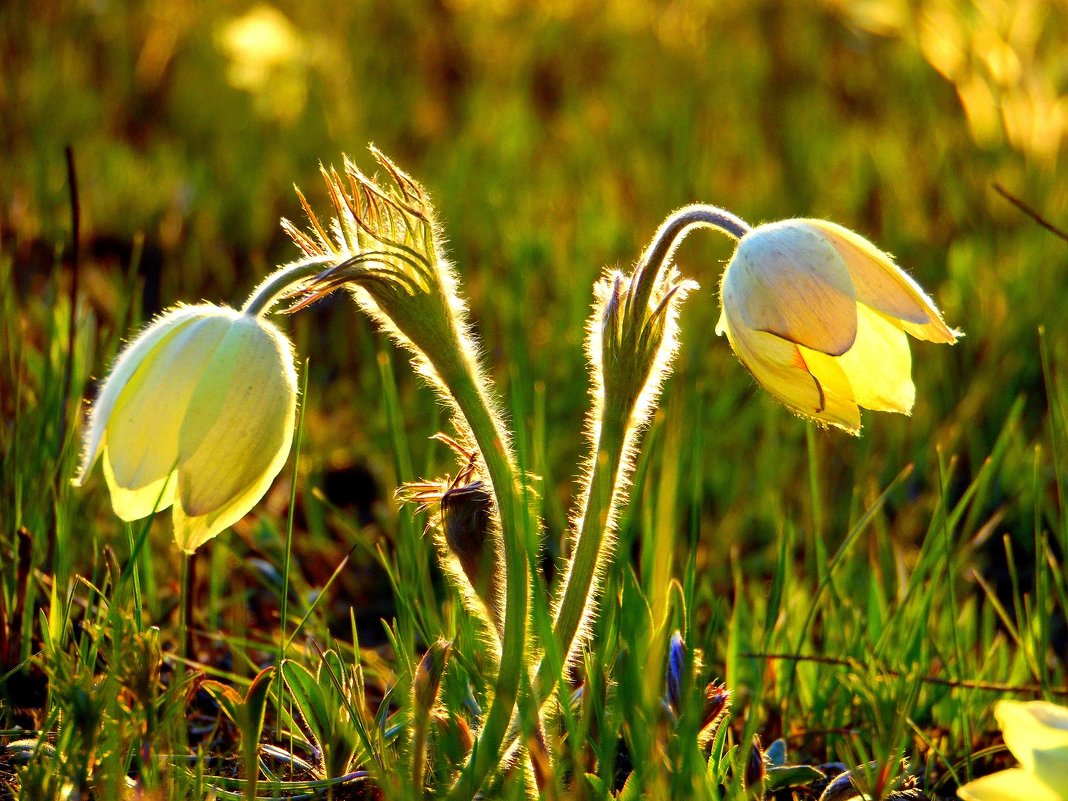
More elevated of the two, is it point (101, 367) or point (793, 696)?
point (101, 367)

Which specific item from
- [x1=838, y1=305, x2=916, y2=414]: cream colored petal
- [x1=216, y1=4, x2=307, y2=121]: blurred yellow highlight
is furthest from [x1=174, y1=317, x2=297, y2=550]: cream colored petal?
[x1=216, y1=4, x2=307, y2=121]: blurred yellow highlight

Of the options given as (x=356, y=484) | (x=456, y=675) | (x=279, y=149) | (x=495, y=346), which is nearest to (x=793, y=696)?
(x=456, y=675)

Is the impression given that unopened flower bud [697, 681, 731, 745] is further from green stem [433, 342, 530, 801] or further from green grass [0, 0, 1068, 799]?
green stem [433, 342, 530, 801]

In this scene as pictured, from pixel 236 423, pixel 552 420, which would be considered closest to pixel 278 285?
pixel 236 423

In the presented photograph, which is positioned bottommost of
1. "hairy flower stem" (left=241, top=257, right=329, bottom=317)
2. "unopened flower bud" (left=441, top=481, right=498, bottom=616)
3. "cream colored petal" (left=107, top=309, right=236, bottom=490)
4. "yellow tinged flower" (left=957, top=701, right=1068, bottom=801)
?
"yellow tinged flower" (left=957, top=701, right=1068, bottom=801)

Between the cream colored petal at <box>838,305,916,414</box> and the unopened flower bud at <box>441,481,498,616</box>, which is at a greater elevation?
the cream colored petal at <box>838,305,916,414</box>

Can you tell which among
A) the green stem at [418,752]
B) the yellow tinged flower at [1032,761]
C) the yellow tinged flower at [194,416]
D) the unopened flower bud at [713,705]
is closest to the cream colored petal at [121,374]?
the yellow tinged flower at [194,416]

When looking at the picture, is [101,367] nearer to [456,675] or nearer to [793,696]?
[456,675]
